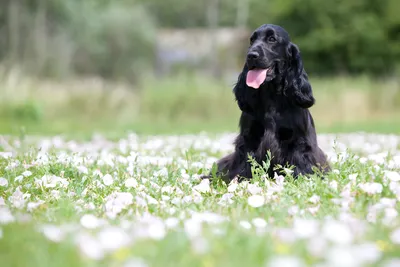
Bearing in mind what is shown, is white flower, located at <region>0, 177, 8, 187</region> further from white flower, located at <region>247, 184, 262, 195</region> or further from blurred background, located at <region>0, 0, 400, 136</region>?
blurred background, located at <region>0, 0, 400, 136</region>

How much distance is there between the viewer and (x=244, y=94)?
5516 millimetres

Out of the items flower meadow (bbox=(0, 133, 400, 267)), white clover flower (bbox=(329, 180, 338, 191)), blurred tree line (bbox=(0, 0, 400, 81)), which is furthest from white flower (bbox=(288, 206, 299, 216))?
blurred tree line (bbox=(0, 0, 400, 81))

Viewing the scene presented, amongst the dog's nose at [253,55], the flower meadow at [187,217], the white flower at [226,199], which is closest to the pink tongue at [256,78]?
the dog's nose at [253,55]

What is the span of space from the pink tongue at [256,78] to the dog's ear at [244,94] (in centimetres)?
20

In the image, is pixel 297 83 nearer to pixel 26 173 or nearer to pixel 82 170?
pixel 82 170

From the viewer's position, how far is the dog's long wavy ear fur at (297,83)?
210 inches

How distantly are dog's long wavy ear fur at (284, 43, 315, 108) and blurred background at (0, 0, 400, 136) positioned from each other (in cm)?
311

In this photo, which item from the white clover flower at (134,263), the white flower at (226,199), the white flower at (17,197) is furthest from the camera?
the white flower at (226,199)

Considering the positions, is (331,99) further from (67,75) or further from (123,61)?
(123,61)

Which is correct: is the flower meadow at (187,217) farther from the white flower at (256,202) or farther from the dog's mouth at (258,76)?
the dog's mouth at (258,76)

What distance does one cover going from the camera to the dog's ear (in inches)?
215

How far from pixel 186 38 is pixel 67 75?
100ft

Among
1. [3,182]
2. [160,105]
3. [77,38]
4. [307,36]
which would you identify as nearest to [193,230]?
[3,182]

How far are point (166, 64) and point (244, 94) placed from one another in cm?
4224
